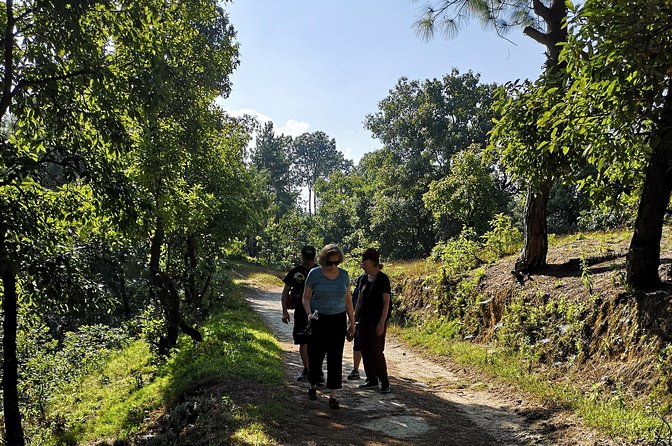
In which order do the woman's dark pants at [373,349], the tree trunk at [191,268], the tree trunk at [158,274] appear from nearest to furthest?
the woman's dark pants at [373,349]
the tree trunk at [158,274]
the tree trunk at [191,268]

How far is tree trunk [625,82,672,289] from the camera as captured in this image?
652 centimetres

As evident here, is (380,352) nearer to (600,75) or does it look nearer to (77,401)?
(600,75)

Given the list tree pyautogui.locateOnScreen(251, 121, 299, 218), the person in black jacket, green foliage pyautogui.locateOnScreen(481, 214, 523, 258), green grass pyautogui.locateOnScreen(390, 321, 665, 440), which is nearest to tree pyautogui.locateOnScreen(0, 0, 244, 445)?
the person in black jacket

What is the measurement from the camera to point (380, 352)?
6742 millimetres

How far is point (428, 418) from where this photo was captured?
5855 mm

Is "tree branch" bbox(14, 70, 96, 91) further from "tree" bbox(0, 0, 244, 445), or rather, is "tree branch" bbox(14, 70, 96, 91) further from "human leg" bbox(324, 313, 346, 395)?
"human leg" bbox(324, 313, 346, 395)

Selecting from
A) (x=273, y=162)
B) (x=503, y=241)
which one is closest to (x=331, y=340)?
(x=503, y=241)

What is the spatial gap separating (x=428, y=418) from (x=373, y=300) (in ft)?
5.40

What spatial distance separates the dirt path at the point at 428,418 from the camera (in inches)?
200

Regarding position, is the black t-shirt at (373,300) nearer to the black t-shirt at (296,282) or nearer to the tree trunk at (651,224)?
the black t-shirt at (296,282)

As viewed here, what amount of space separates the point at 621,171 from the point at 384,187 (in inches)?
1024

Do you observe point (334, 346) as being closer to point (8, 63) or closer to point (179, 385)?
point (179, 385)

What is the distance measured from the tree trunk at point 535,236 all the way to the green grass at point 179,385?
18.0ft

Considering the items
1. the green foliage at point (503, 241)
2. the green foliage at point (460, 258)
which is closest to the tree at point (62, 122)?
the green foliage at point (460, 258)
